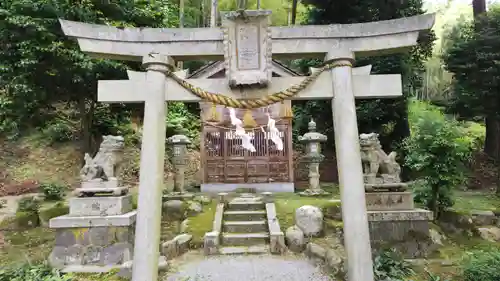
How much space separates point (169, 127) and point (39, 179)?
6.03m

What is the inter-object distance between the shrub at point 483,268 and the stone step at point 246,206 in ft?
17.5

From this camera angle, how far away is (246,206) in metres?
9.52

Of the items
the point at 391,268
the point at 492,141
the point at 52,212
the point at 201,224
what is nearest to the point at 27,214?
the point at 52,212

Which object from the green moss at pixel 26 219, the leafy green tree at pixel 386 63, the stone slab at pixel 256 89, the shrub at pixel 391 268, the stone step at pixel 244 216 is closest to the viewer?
the stone slab at pixel 256 89

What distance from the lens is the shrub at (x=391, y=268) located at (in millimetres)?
5359

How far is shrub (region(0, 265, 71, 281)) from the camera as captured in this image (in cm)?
551

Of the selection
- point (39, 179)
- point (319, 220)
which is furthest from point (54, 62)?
point (319, 220)

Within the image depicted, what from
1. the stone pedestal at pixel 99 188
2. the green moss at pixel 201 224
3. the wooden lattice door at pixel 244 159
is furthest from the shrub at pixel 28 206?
the wooden lattice door at pixel 244 159

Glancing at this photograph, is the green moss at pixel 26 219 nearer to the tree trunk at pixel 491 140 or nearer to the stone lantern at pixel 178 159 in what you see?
the stone lantern at pixel 178 159

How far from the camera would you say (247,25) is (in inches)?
173

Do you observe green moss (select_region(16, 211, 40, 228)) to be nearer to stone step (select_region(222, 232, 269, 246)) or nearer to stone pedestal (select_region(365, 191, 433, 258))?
stone step (select_region(222, 232, 269, 246))

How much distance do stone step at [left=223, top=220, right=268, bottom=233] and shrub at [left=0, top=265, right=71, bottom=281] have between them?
380 centimetres

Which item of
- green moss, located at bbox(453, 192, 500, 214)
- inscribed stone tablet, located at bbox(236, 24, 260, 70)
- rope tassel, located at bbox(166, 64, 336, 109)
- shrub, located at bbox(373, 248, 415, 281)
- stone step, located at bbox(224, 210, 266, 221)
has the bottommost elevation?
shrub, located at bbox(373, 248, 415, 281)

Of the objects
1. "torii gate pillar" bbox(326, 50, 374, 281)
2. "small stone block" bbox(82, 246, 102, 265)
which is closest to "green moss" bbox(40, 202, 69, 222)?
"small stone block" bbox(82, 246, 102, 265)
